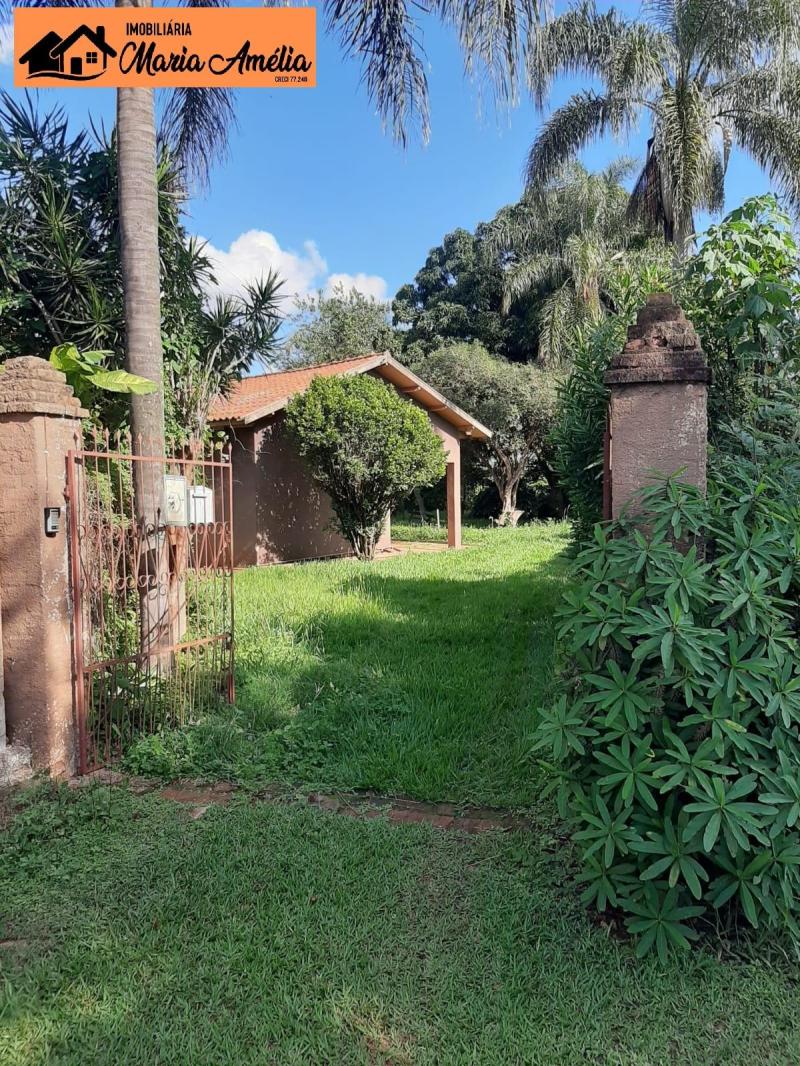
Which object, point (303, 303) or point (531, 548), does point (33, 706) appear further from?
point (303, 303)

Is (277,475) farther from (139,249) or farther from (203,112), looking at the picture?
(139,249)

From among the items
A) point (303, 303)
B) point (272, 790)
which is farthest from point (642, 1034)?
point (303, 303)

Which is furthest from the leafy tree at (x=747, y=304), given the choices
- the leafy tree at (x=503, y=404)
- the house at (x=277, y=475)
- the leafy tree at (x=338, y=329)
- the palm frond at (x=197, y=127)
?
the leafy tree at (x=338, y=329)

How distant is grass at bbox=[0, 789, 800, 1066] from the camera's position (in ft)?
6.63

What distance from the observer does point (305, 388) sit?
13773 millimetres

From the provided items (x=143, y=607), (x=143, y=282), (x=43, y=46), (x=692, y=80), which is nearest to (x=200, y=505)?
(x=143, y=607)

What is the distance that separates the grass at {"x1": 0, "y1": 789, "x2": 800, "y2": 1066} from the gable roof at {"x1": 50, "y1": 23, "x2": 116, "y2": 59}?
19.7ft

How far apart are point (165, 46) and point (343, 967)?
6.92m

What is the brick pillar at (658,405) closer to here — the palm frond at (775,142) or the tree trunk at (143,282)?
the tree trunk at (143,282)

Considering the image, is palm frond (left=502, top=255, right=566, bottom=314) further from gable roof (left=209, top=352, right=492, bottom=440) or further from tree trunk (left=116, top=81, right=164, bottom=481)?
tree trunk (left=116, top=81, right=164, bottom=481)

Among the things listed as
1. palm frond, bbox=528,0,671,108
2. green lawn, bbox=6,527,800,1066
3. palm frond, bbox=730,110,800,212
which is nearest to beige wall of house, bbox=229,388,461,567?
palm frond, bbox=528,0,671,108

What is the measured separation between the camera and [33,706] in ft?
12.8

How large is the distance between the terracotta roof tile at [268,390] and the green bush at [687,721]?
32.1ft

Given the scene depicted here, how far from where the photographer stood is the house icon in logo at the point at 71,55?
569 cm
